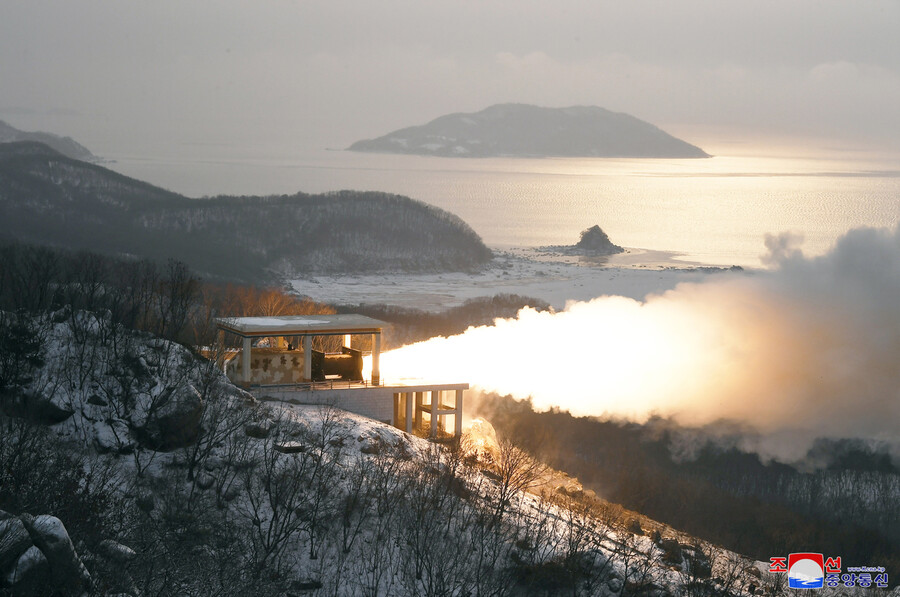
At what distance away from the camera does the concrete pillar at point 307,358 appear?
4416cm

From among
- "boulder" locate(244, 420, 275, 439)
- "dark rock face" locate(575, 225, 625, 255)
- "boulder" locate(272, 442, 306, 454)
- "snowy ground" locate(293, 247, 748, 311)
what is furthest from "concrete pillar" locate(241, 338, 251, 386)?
"dark rock face" locate(575, 225, 625, 255)

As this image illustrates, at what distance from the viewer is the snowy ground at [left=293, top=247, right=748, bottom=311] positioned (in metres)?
119

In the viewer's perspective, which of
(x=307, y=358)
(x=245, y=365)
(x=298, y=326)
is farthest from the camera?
(x=298, y=326)

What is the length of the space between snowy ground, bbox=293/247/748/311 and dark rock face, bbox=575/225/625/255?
2.44 m

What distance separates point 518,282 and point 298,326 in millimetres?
94330

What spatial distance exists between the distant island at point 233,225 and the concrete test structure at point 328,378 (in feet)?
302

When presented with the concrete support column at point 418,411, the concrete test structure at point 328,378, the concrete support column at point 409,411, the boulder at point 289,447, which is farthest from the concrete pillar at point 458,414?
the boulder at point 289,447

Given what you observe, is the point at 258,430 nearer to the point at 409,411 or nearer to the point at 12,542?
the point at 409,411

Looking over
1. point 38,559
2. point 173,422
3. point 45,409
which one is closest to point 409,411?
point 173,422

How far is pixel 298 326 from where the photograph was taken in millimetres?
44406

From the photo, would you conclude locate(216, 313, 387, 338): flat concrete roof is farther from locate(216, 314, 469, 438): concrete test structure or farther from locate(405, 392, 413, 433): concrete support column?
locate(405, 392, 413, 433): concrete support column

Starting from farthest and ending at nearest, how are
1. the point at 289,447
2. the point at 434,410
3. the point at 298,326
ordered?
the point at 434,410
the point at 298,326
the point at 289,447

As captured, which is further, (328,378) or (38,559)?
(328,378)

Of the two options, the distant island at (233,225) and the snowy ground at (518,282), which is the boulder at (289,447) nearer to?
the snowy ground at (518,282)
